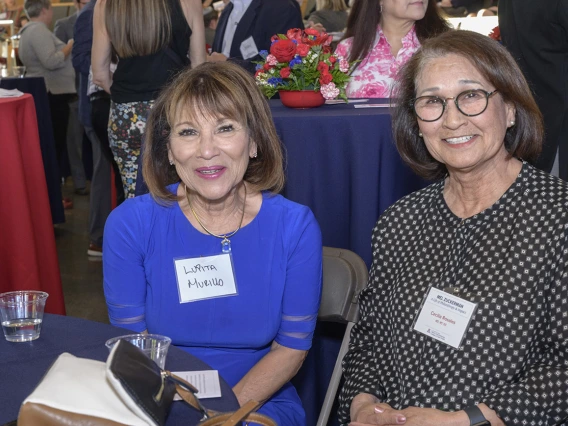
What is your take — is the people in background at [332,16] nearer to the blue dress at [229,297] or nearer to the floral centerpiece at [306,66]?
the floral centerpiece at [306,66]

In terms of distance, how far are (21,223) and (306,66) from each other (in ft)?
4.99

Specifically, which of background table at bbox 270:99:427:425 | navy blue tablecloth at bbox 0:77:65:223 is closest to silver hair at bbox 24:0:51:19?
navy blue tablecloth at bbox 0:77:65:223

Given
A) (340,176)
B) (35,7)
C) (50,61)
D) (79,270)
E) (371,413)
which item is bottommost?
(79,270)

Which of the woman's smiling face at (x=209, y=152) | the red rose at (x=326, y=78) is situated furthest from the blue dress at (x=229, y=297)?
the red rose at (x=326, y=78)

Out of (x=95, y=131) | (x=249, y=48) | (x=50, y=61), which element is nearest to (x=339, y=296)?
(x=249, y=48)

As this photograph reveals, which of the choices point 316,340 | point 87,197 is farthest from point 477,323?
point 87,197

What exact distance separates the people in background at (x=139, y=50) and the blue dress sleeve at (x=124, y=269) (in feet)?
6.79

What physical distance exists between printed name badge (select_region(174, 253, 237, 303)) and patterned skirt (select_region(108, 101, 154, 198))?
2.17 metres

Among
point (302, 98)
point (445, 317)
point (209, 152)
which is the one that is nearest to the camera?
point (445, 317)

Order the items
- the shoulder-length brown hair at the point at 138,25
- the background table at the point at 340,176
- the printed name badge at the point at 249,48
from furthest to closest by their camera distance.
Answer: the printed name badge at the point at 249,48, the shoulder-length brown hair at the point at 138,25, the background table at the point at 340,176

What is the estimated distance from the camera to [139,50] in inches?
159

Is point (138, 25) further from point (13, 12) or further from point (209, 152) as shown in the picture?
point (13, 12)

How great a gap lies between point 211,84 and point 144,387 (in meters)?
1.10

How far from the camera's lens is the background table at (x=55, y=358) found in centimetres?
133
